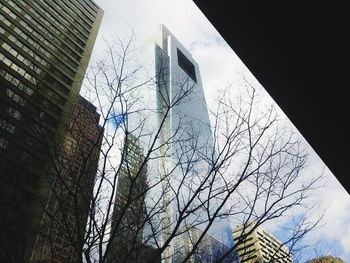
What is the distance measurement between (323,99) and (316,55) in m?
0.56

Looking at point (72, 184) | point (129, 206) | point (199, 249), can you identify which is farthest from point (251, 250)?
point (72, 184)

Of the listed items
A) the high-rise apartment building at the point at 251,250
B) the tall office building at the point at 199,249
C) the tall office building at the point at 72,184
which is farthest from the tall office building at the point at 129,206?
the high-rise apartment building at the point at 251,250

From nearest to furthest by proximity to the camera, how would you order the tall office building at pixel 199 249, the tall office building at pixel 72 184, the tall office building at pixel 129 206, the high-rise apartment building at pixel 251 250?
the high-rise apartment building at pixel 251 250, the tall office building at pixel 72 184, the tall office building at pixel 129 206, the tall office building at pixel 199 249

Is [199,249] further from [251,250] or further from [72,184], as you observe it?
[72,184]

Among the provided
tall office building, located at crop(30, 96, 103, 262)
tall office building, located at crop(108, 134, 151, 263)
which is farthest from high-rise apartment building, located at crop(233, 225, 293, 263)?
tall office building, located at crop(30, 96, 103, 262)

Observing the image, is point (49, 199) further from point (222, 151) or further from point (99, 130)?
point (222, 151)

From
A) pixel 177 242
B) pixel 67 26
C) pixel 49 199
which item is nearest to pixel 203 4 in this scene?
pixel 49 199

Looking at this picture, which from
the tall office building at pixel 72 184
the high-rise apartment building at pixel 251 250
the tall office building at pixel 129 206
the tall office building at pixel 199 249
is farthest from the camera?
A: the tall office building at pixel 199 249

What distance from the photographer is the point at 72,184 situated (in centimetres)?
708

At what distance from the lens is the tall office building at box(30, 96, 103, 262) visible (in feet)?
22.7

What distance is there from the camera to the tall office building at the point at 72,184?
691 cm

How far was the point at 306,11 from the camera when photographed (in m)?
3.06

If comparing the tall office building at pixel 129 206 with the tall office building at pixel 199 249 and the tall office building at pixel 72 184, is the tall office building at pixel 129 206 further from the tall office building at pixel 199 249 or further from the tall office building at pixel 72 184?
the tall office building at pixel 199 249

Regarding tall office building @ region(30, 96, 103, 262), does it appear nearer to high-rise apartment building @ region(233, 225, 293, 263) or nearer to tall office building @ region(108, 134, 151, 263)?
tall office building @ region(108, 134, 151, 263)
